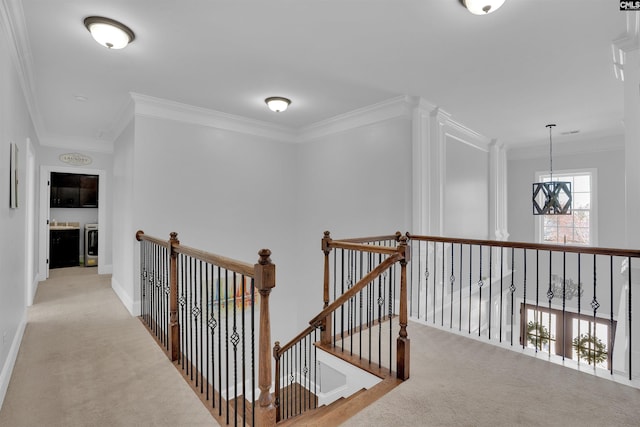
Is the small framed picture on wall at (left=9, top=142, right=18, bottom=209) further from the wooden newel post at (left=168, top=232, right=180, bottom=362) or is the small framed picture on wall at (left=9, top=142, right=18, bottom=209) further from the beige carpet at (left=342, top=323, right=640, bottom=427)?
the beige carpet at (left=342, top=323, right=640, bottom=427)

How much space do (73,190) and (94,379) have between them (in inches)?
268

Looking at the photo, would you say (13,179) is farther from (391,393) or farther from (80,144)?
(80,144)

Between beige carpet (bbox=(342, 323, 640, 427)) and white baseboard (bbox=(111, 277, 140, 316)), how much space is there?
3.28m

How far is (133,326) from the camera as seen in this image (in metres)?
3.74

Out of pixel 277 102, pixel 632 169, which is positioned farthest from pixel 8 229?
pixel 632 169

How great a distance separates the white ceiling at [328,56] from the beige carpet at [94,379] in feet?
9.07

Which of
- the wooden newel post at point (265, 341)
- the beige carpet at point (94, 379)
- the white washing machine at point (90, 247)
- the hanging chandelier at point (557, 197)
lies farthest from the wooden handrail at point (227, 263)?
the white washing machine at point (90, 247)

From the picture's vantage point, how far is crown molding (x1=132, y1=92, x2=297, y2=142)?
4.21 m

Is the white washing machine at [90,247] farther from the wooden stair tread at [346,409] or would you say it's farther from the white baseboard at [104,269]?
the wooden stair tread at [346,409]

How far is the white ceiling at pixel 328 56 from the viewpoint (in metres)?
2.45

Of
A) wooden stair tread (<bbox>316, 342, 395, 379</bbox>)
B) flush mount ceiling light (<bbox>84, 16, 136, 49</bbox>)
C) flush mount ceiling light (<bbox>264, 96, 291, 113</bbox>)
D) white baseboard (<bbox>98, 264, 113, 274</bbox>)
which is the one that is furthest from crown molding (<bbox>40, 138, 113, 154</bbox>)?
wooden stair tread (<bbox>316, 342, 395, 379</bbox>)

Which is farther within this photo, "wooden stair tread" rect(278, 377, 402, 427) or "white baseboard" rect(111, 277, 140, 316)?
"white baseboard" rect(111, 277, 140, 316)

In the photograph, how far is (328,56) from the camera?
3.14m

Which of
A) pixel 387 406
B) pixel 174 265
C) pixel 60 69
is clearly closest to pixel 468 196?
pixel 387 406
